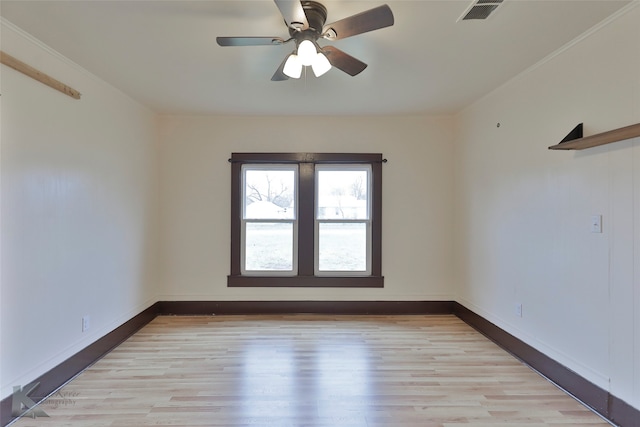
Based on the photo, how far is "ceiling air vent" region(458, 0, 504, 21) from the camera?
1.82 meters

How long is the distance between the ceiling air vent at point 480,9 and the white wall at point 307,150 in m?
2.15

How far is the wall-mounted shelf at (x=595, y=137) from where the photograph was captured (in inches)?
71.6

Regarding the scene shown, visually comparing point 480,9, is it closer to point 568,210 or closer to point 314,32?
point 314,32

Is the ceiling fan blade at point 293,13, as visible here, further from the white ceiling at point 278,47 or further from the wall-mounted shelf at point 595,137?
the wall-mounted shelf at point 595,137

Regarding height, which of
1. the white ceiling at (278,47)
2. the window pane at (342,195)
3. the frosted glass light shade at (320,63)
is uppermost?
the white ceiling at (278,47)

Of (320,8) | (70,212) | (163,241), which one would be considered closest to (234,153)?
(163,241)

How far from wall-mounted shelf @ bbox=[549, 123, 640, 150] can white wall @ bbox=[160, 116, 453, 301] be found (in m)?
1.94

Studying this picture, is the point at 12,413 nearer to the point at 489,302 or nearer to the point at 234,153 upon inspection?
the point at 234,153

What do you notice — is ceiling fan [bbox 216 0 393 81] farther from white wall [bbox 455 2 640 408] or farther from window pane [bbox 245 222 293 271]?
window pane [bbox 245 222 293 271]

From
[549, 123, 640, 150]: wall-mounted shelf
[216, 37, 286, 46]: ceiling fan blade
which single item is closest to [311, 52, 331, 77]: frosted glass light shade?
[216, 37, 286, 46]: ceiling fan blade

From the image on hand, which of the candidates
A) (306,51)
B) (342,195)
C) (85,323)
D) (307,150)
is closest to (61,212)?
(85,323)

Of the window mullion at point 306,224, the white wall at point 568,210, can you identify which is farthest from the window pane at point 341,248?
the white wall at point 568,210

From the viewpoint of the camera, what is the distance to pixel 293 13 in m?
1.64

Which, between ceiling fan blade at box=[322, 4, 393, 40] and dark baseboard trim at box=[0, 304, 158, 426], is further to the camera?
dark baseboard trim at box=[0, 304, 158, 426]
